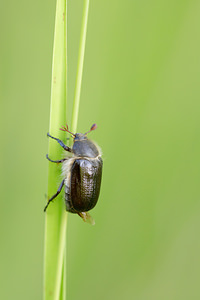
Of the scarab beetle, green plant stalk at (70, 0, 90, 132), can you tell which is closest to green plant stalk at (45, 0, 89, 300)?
green plant stalk at (70, 0, 90, 132)

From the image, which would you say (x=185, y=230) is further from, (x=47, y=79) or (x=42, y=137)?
(x=47, y=79)

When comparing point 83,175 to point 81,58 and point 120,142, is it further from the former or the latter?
point 81,58

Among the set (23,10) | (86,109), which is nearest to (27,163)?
(86,109)

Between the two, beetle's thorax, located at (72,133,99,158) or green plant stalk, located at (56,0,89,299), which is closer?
green plant stalk, located at (56,0,89,299)

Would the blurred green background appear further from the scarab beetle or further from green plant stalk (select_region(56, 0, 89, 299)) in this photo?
green plant stalk (select_region(56, 0, 89, 299))

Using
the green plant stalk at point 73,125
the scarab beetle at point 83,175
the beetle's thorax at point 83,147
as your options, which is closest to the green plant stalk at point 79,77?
the green plant stalk at point 73,125

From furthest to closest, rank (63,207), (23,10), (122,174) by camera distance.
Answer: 1. (122,174)
2. (23,10)
3. (63,207)
